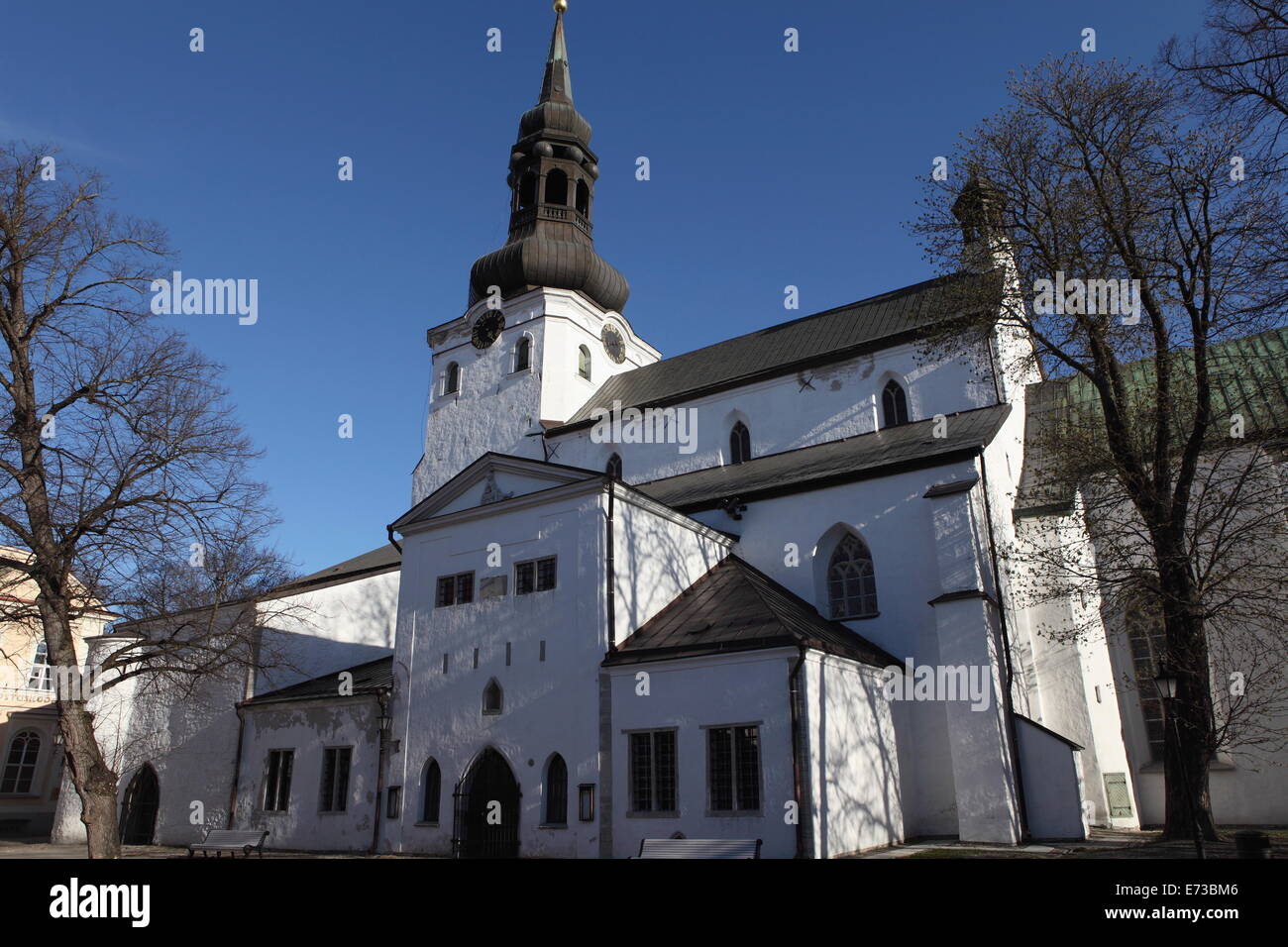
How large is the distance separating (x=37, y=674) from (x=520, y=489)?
2381 centimetres

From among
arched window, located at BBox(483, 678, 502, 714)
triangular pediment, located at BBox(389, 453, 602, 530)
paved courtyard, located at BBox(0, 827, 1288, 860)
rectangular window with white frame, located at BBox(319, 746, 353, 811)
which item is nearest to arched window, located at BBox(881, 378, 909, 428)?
triangular pediment, located at BBox(389, 453, 602, 530)

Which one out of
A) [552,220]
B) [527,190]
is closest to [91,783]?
[552,220]

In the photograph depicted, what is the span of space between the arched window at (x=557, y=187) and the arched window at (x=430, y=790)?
2045 centimetres

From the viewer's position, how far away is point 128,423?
14195mm

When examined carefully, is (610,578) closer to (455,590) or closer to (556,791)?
(556,791)

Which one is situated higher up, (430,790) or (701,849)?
(430,790)

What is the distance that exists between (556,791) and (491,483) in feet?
21.6

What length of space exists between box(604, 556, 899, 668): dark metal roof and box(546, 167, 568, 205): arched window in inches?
687

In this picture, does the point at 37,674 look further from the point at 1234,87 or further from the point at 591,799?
the point at 1234,87

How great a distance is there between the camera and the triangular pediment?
18.0 meters

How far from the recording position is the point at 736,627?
50.9ft

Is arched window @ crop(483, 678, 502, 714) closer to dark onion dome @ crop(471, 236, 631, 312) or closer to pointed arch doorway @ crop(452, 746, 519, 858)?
pointed arch doorway @ crop(452, 746, 519, 858)
